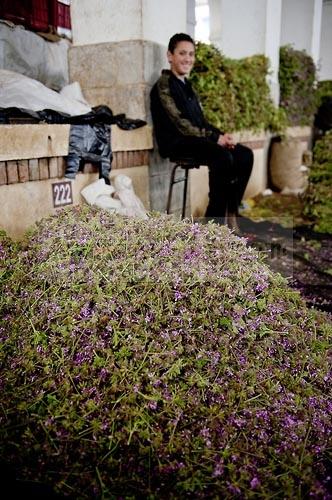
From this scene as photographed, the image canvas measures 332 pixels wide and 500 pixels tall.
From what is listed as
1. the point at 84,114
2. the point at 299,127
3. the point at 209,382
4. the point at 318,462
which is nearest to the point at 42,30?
the point at 84,114

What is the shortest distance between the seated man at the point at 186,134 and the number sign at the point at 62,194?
3.76ft

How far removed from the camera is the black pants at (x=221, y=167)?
390cm

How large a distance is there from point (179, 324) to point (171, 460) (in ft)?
1.71

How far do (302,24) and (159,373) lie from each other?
10.2 metres

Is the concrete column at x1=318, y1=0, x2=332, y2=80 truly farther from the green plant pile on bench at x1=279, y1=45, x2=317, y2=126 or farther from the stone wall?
the stone wall

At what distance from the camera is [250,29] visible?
7.20 m

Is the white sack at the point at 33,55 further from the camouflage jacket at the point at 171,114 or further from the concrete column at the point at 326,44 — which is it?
the concrete column at the point at 326,44

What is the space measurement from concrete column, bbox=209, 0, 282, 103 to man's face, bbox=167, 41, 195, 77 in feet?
11.7

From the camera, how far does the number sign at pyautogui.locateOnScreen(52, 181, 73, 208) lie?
318 cm

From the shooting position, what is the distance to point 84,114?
3.37 meters

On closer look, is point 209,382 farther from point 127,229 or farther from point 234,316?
point 127,229

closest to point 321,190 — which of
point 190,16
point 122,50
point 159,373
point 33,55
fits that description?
point 190,16

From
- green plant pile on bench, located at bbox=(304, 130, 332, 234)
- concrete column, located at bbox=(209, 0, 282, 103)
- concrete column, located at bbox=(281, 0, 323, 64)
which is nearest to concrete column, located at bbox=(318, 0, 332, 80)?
concrete column, located at bbox=(281, 0, 323, 64)

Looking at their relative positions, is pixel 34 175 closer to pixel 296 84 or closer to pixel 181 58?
pixel 181 58
